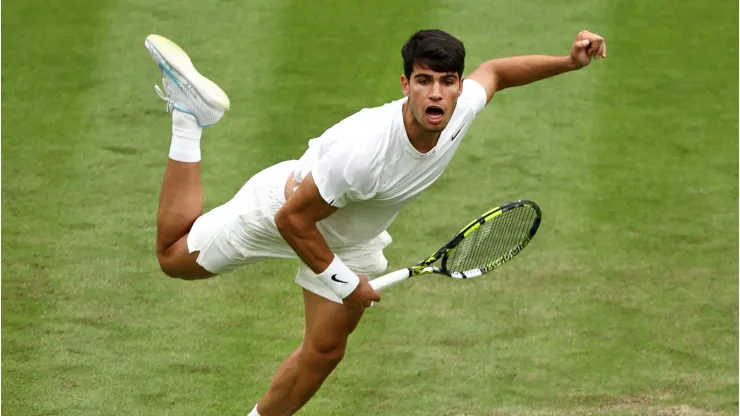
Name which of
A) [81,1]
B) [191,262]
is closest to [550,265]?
[191,262]

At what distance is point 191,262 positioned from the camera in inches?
242

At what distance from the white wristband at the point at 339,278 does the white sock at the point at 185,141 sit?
1144 millimetres

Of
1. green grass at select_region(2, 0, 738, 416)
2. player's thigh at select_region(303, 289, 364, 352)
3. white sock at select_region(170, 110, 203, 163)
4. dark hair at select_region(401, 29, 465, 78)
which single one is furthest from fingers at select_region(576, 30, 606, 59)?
white sock at select_region(170, 110, 203, 163)

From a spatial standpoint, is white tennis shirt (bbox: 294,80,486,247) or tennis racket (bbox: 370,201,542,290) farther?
tennis racket (bbox: 370,201,542,290)

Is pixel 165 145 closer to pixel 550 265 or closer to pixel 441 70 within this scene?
pixel 550 265

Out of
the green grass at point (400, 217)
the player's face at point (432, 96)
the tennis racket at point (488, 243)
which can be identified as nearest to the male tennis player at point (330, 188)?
the player's face at point (432, 96)

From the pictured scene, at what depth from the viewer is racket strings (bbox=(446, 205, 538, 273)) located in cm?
613

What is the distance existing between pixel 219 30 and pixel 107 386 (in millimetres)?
A: 3996

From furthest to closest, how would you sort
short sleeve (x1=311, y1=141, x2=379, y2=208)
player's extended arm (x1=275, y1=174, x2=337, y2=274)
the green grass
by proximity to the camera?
the green grass → player's extended arm (x1=275, y1=174, x2=337, y2=274) → short sleeve (x1=311, y1=141, x2=379, y2=208)

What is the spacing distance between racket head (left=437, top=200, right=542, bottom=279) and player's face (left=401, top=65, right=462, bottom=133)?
2.88 ft

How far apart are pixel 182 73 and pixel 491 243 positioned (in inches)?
66.6

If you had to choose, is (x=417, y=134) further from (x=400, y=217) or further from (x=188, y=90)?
(x=400, y=217)

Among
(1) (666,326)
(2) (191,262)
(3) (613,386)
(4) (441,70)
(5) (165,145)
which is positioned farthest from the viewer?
(5) (165,145)

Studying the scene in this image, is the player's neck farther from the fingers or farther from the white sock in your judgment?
the white sock
